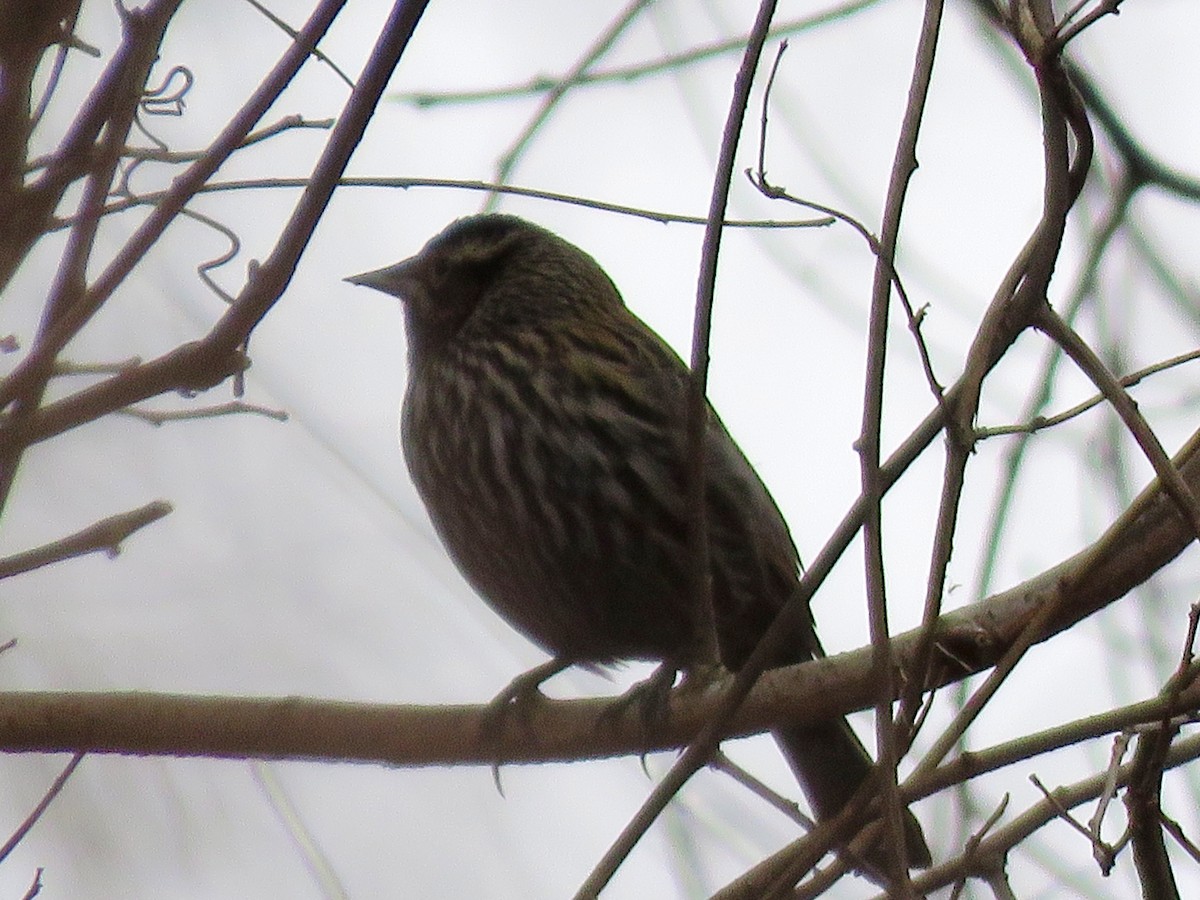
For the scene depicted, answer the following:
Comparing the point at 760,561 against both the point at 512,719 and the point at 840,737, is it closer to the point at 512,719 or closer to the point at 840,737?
the point at 840,737

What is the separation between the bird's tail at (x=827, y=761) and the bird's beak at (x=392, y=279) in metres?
1.55

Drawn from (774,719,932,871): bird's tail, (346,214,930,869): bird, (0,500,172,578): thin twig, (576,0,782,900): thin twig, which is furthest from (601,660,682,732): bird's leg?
(0,500,172,578): thin twig

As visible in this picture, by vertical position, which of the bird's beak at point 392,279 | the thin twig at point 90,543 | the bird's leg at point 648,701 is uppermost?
the bird's beak at point 392,279

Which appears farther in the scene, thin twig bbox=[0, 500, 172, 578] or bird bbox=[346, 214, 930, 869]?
bird bbox=[346, 214, 930, 869]

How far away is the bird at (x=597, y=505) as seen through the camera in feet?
12.2

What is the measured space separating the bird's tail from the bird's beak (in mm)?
1552

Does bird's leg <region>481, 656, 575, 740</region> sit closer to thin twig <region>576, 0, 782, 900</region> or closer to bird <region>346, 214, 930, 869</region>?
bird <region>346, 214, 930, 869</region>

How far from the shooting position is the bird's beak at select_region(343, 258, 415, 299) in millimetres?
4473

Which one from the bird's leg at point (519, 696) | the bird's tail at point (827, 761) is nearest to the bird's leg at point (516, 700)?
the bird's leg at point (519, 696)

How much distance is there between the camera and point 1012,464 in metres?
3.38

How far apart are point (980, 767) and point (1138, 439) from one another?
0.50m

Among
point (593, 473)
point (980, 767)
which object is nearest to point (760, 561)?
point (593, 473)

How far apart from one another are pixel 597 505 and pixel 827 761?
34.6 inches

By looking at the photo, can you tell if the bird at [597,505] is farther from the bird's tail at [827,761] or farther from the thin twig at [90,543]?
the thin twig at [90,543]
